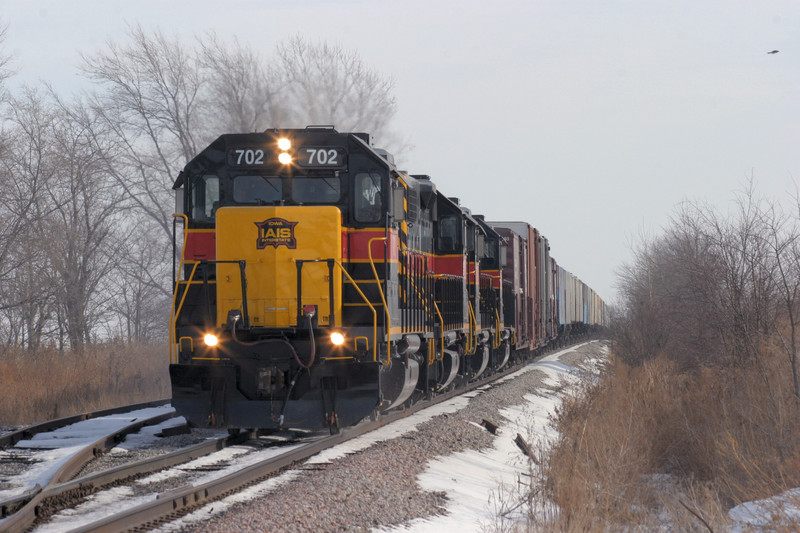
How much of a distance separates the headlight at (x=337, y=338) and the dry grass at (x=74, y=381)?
6525 mm


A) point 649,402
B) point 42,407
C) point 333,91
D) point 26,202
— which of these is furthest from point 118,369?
Result: point 333,91

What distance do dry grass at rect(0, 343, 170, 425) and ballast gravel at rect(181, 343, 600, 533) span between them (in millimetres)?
6936

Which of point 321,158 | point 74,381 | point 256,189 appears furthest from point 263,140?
point 74,381

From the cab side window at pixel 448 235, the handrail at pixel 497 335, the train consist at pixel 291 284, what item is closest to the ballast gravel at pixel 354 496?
the train consist at pixel 291 284

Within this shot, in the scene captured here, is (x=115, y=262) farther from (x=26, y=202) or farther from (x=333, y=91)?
(x=333, y=91)

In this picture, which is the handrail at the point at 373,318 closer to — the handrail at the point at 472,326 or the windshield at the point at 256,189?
the windshield at the point at 256,189

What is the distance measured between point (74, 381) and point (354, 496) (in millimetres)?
11084

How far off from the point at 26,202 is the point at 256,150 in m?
16.2

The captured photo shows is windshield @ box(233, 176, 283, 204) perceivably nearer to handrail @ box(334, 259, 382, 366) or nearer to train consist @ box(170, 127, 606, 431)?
train consist @ box(170, 127, 606, 431)

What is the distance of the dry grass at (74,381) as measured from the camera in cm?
1446

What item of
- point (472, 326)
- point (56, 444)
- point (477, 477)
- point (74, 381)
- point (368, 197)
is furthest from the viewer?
point (472, 326)

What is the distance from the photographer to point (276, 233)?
9977mm

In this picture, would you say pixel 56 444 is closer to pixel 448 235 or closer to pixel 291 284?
pixel 291 284

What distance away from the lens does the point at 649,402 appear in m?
14.5
